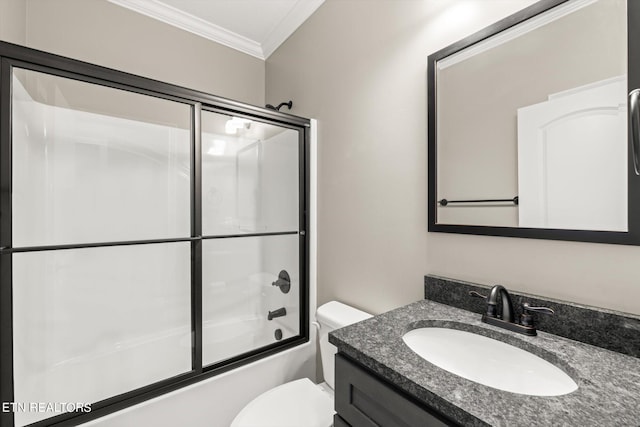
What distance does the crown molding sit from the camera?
1.87 metres

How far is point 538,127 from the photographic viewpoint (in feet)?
2.90

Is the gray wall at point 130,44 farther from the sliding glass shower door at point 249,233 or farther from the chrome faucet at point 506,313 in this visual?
the chrome faucet at point 506,313

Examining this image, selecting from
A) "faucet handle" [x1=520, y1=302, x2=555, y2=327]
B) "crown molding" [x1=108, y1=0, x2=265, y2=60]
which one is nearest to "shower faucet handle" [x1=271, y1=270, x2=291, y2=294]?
"faucet handle" [x1=520, y1=302, x2=555, y2=327]

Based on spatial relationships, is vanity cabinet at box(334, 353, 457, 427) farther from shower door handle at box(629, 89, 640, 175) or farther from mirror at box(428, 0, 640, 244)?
shower door handle at box(629, 89, 640, 175)

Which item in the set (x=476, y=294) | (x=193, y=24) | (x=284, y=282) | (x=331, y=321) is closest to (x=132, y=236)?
(x=284, y=282)

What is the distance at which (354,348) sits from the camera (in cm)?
75

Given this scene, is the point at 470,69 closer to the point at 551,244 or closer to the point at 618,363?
the point at 551,244

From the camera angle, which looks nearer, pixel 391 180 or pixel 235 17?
pixel 391 180

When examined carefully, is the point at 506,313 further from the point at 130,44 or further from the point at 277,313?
the point at 130,44

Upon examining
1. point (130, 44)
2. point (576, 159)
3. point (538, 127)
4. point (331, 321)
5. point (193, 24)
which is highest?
point (193, 24)

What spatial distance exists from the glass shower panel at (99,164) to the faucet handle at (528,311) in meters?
1.48

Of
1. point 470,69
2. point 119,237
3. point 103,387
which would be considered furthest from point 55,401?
point 470,69

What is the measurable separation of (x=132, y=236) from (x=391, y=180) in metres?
1.43

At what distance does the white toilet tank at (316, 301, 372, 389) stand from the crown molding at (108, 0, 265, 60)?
6.96 feet
